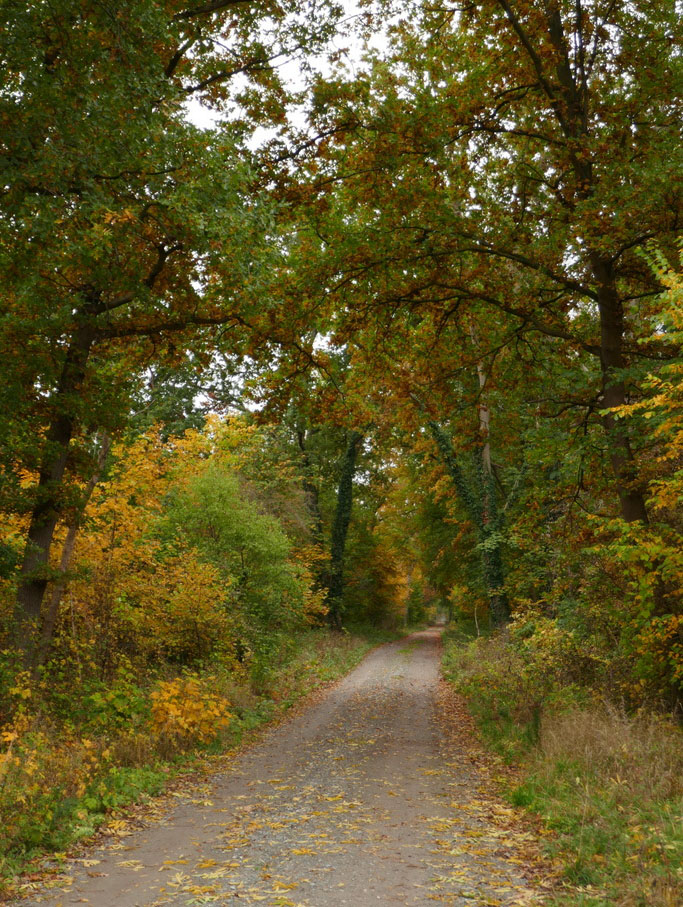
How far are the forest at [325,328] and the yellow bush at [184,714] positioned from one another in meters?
0.06

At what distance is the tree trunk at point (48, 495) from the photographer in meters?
8.19

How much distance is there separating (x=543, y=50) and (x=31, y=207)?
Result: 7034 millimetres

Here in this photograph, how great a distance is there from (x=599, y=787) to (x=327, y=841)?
2707 millimetres

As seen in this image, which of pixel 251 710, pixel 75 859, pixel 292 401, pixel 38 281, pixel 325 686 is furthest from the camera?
pixel 325 686

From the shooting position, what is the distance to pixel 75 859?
17.5ft

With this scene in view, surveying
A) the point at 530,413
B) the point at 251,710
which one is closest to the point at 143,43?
the point at 530,413

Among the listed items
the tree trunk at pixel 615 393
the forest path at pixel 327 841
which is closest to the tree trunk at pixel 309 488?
the forest path at pixel 327 841

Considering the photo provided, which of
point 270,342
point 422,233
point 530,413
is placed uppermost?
point 422,233

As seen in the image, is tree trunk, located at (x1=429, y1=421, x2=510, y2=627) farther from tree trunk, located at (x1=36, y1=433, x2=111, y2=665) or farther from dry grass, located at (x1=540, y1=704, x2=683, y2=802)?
tree trunk, located at (x1=36, y1=433, x2=111, y2=665)

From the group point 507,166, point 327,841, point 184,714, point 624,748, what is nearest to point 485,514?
point 507,166

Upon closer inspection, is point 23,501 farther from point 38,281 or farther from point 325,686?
point 325,686

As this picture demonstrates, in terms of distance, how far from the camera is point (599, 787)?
6.14m

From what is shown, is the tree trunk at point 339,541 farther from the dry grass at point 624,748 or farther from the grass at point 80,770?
the dry grass at point 624,748

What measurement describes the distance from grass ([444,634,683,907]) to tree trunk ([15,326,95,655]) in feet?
20.9
